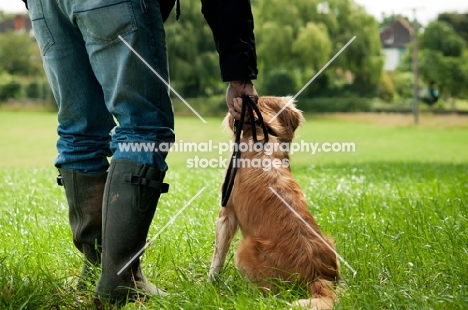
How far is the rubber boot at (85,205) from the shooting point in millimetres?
2537

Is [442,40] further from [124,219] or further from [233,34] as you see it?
[124,219]

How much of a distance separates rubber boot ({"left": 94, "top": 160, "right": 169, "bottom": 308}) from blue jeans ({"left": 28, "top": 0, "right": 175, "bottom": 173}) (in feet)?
0.20

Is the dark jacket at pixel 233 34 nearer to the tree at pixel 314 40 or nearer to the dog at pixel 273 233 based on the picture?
the dog at pixel 273 233

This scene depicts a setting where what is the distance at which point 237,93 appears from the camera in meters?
2.47

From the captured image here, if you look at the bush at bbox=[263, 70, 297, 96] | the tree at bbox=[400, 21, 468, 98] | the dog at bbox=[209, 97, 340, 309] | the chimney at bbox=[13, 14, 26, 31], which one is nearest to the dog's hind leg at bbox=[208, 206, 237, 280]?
the dog at bbox=[209, 97, 340, 309]

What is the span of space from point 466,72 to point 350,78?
6.36 meters

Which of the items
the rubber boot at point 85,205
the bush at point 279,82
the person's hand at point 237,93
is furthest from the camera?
the bush at point 279,82

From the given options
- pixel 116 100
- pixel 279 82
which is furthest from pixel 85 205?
pixel 279 82

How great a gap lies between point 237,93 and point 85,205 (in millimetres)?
826

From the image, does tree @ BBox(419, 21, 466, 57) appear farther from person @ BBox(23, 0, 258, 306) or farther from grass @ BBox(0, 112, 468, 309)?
person @ BBox(23, 0, 258, 306)

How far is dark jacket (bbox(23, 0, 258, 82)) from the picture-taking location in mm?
2309

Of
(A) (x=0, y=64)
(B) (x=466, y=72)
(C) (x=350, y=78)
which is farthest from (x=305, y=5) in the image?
(A) (x=0, y=64)

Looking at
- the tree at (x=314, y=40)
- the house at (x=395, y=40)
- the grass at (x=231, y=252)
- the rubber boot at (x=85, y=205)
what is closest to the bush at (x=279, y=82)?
the tree at (x=314, y=40)

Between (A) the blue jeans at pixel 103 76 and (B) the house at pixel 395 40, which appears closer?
(A) the blue jeans at pixel 103 76
